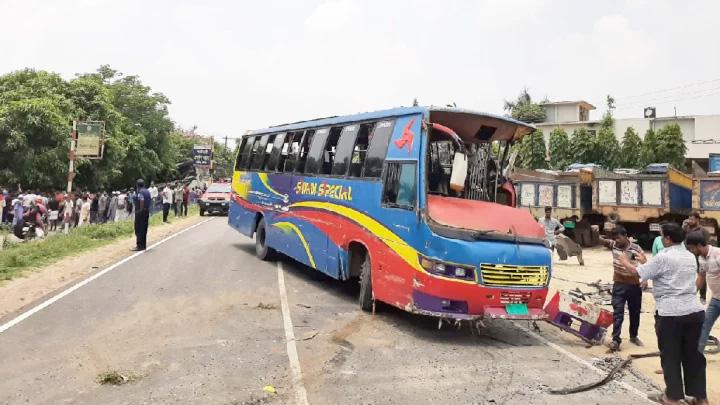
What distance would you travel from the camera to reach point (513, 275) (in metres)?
6.91

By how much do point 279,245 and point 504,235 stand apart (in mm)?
6177

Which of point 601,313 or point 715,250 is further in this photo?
point 601,313

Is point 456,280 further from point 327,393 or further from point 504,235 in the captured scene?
point 327,393

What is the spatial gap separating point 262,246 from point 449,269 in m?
7.28

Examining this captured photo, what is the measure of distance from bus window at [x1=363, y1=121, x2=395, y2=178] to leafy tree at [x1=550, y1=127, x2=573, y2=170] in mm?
35484

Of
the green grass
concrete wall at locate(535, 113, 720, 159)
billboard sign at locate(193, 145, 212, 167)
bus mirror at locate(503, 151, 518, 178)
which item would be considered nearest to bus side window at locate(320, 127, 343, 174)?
bus mirror at locate(503, 151, 518, 178)

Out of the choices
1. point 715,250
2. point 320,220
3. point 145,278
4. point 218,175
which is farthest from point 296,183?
point 218,175

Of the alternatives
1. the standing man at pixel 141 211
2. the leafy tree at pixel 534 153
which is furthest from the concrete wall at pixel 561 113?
the standing man at pixel 141 211

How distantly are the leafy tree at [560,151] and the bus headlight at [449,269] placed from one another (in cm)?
3693

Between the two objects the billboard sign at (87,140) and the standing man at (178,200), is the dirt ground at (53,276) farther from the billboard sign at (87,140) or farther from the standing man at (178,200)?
the standing man at (178,200)

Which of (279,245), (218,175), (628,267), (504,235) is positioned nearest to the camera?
(628,267)

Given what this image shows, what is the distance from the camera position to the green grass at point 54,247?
11.9 metres

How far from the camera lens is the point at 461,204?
7559 mm

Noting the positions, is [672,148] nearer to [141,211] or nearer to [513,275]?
[141,211]
